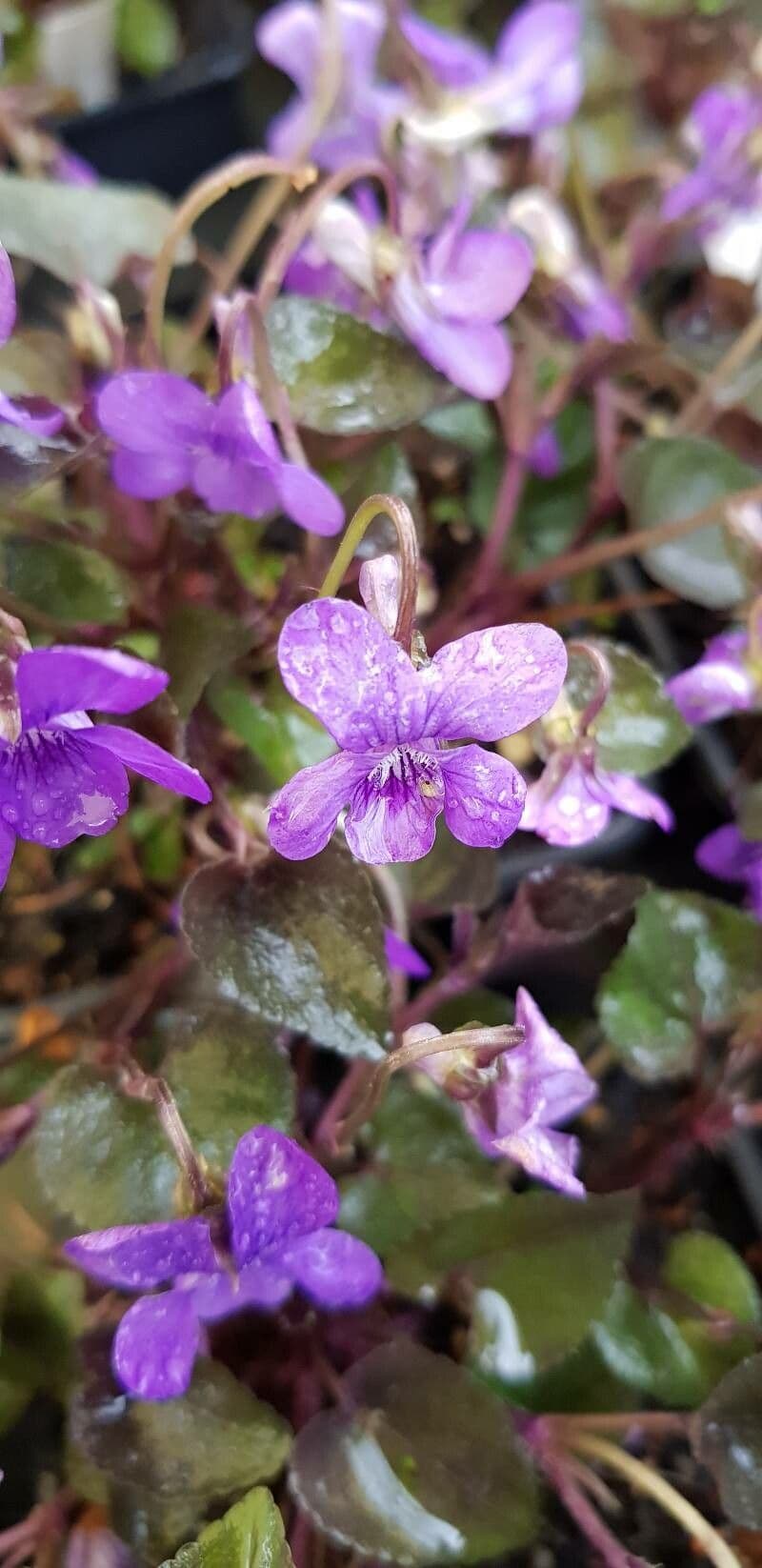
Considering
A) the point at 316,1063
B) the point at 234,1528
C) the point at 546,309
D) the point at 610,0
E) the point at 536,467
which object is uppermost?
the point at 610,0

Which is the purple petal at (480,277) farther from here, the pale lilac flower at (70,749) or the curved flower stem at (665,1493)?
the curved flower stem at (665,1493)

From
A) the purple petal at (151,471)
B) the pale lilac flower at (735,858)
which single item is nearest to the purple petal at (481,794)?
the purple petal at (151,471)

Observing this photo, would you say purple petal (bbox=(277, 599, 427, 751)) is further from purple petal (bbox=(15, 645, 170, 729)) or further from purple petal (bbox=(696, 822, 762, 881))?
purple petal (bbox=(696, 822, 762, 881))

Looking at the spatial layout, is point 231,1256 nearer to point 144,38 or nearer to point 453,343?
point 453,343

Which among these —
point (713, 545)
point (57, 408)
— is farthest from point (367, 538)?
point (713, 545)

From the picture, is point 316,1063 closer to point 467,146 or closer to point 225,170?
point 225,170
